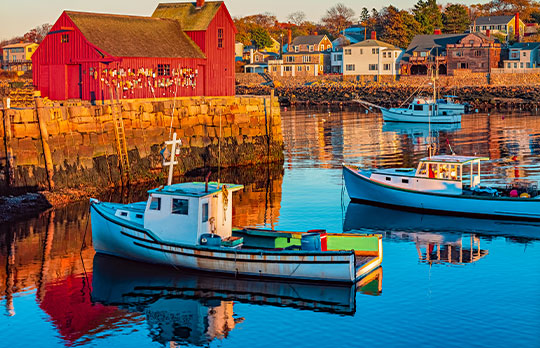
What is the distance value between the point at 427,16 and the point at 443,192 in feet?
336

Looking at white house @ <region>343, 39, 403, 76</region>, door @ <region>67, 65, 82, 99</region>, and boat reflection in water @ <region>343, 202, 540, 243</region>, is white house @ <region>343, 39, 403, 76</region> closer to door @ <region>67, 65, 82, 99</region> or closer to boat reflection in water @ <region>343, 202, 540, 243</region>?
door @ <region>67, 65, 82, 99</region>

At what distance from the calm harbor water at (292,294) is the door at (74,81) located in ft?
38.7

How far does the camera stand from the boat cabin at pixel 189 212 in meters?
23.3

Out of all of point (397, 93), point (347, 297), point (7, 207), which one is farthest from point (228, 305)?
point (397, 93)

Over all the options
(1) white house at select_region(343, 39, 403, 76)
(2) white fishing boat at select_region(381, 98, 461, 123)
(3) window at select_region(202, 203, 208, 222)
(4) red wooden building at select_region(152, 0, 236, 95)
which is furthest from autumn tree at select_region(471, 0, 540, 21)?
(3) window at select_region(202, 203, 208, 222)

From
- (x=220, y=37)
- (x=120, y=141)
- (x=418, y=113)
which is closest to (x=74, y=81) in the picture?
(x=120, y=141)

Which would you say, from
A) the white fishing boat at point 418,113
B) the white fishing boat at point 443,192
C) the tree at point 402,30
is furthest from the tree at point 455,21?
the white fishing boat at point 443,192

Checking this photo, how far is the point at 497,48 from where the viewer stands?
114 metres

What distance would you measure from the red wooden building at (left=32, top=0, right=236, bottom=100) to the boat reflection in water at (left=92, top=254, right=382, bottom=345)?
19644 millimetres

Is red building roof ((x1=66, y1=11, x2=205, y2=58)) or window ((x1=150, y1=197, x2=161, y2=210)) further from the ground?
red building roof ((x1=66, y1=11, x2=205, y2=58))

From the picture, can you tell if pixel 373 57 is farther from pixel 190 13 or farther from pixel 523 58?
pixel 190 13

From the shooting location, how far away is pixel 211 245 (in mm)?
23203

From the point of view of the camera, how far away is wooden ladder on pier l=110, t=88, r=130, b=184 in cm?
3847

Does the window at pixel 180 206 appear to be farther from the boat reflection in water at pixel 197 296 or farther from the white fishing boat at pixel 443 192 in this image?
the white fishing boat at pixel 443 192
